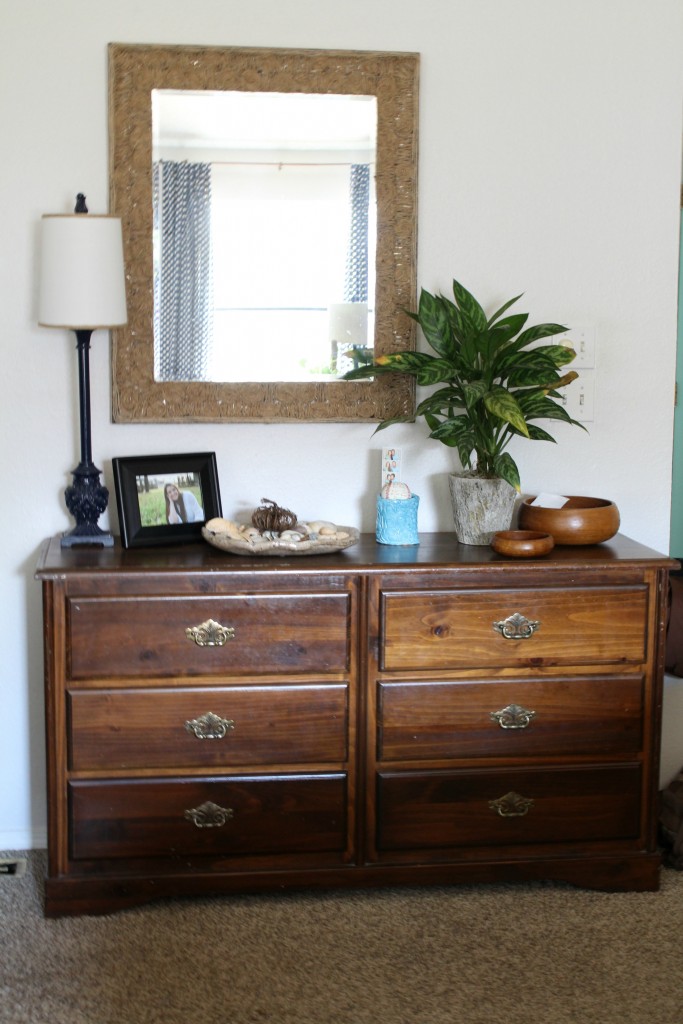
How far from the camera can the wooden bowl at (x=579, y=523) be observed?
275cm

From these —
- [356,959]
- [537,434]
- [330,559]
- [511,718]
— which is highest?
[537,434]

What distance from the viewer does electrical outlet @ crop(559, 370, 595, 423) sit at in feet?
9.70

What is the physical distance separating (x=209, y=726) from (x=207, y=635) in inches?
7.9

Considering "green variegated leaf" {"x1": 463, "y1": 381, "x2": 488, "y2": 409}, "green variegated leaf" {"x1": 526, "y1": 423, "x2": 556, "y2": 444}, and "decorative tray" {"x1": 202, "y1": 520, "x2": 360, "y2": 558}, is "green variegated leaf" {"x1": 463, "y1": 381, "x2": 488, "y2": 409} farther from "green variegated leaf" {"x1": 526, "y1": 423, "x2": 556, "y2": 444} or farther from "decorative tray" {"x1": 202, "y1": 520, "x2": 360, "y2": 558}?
"decorative tray" {"x1": 202, "y1": 520, "x2": 360, "y2": 558}

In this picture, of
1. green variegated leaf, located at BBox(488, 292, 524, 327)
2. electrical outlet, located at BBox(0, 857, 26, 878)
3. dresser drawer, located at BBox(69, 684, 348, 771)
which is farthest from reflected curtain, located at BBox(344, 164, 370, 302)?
electrical outlet, located at BBox(0, 857, 26, 878)

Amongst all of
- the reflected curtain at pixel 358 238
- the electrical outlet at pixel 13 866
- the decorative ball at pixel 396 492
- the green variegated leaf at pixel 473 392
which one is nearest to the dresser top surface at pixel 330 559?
the decorative ball at pixel 396 492

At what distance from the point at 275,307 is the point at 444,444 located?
1.69ft

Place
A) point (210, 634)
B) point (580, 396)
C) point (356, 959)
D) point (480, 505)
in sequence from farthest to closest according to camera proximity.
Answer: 1. point (580, 396)
2. point (480, 505)
3. point (210, 634)
4. point (356, 959)

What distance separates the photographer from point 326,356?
2.86 m

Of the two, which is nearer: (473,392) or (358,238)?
(473,392)

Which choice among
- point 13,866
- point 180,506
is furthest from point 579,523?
point 13,866

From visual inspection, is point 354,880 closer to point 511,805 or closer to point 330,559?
point 511,805

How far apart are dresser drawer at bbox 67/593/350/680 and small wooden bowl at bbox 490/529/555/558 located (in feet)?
1.19

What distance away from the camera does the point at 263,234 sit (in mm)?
2809
